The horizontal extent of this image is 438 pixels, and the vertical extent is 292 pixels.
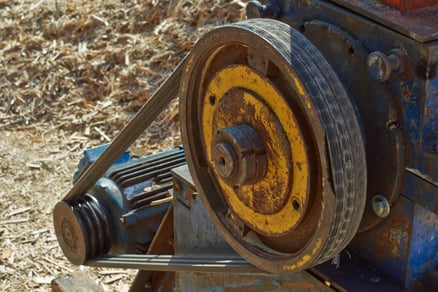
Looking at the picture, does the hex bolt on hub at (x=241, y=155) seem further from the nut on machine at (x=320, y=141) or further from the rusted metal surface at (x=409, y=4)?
the rusted metal surface at (x=409, y=4)

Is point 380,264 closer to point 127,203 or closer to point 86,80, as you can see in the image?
point 127,203

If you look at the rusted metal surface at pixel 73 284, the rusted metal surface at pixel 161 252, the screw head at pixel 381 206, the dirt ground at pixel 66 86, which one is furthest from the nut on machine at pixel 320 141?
the dirt ground at pixel 66 86

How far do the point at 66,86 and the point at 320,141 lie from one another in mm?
5268

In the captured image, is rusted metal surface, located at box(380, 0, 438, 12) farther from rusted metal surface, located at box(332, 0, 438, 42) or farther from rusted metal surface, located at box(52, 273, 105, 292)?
rusted metal surface, located at box(52, 273, 105, 292)

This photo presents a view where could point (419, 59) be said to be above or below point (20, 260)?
above

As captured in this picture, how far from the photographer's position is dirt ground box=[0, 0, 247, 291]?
17.0ft

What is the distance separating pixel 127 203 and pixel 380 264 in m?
1.42

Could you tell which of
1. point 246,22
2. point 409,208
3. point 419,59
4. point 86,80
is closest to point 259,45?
point 246,22

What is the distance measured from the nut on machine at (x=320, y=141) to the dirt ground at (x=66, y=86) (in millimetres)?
2568

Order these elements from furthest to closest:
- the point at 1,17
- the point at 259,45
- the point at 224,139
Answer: the point at 1,17 → the point at 224,139 → the point at 259,45

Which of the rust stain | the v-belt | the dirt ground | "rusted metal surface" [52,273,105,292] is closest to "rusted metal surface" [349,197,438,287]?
the rust stain

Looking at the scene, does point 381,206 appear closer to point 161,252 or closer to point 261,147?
point 261,147

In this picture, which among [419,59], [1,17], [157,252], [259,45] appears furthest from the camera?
[1,17]

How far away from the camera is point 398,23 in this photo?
181 cm
